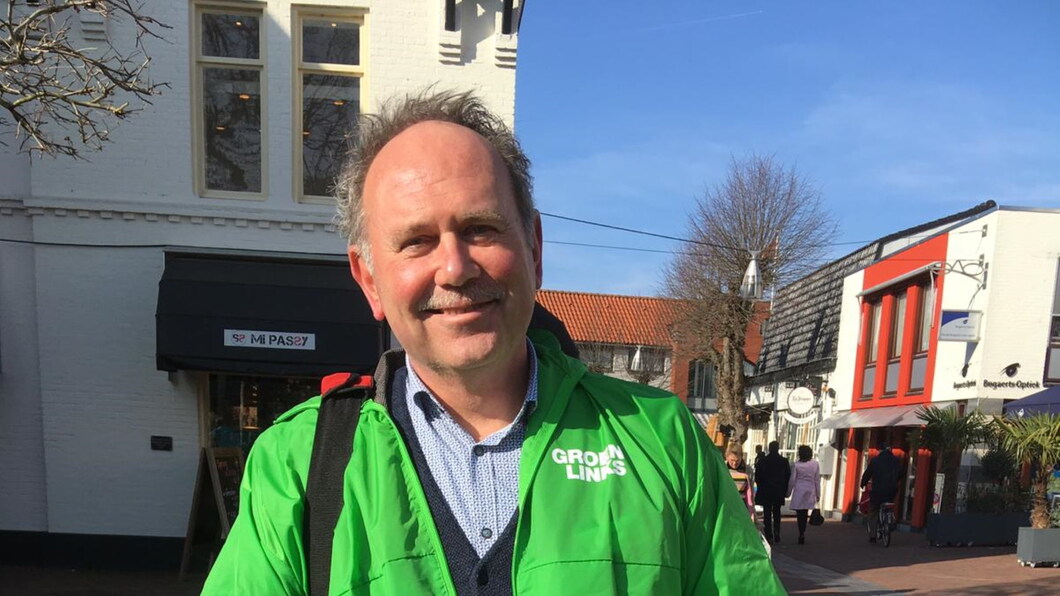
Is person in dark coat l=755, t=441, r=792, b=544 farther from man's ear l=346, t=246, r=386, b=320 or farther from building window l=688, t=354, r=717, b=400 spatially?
building window l=688, t=354, r=717, b=400

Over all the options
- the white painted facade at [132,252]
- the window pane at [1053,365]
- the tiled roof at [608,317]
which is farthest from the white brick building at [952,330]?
the tiled roof at [608,317]

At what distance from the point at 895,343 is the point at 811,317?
4832 millimetres

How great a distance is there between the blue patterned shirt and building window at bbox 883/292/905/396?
17.1m

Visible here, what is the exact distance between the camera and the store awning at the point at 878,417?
49.1ft

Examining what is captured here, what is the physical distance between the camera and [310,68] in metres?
7.53

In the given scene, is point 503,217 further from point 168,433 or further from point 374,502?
point 168,433

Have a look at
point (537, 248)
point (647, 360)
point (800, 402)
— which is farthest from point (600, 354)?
point (537, 248)

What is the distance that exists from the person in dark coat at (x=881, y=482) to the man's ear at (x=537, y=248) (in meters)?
12.7

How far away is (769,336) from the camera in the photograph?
25391 millimetres

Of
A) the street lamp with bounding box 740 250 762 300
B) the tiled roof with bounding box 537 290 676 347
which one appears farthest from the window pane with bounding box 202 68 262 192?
the tiled roof with bounding box 537 290 676 347

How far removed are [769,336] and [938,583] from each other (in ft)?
55.0

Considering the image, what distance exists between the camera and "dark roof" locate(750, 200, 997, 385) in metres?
19.6

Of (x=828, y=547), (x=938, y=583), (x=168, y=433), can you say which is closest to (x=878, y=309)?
(x=828, y=547)

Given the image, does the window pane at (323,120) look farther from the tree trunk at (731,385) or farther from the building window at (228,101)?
the tree trunk at (731,385)
